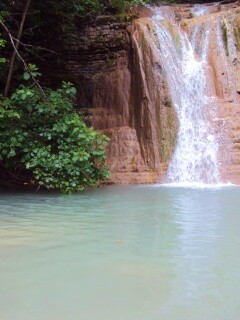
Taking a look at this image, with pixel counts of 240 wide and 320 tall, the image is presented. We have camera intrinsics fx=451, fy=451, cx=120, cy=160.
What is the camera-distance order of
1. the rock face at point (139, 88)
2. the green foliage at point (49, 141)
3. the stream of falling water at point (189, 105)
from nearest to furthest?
the green foliage at point (49, 141), the stream of falling water at point (189, 105), the rock face at point (139, 88)

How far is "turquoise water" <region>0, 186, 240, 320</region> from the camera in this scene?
2.61 meters

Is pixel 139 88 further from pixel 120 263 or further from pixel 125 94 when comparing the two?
pixel 120 263

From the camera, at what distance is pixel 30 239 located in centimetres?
436

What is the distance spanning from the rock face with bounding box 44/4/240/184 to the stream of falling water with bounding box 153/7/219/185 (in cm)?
20

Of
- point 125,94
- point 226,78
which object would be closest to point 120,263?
point 125,94

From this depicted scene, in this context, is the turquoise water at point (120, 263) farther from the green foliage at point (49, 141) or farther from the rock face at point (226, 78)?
the rock face at point (226, 78)

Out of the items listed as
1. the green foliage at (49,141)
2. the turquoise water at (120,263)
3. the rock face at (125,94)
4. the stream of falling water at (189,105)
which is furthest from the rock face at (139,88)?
the turquoise water at (120,263)

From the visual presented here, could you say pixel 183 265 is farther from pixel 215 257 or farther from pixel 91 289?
pixel 91 289

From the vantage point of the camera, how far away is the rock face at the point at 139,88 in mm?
11312

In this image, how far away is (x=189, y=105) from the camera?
39.1 feet

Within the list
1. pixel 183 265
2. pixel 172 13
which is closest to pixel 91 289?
pixel 183 265

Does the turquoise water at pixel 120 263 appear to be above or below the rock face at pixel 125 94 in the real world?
below

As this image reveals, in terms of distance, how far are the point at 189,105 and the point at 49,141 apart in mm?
4590

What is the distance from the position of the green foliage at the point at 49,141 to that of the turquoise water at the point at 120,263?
70.9 inches
